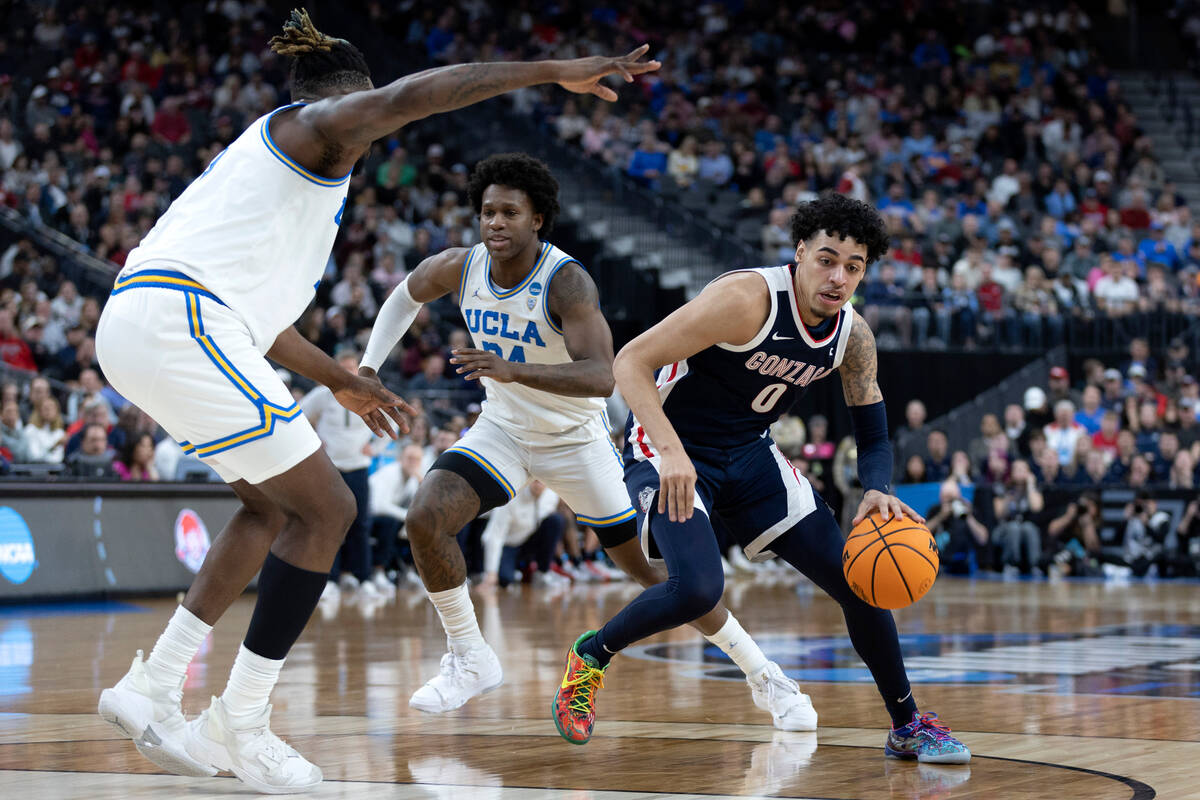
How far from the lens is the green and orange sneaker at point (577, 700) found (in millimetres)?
4996

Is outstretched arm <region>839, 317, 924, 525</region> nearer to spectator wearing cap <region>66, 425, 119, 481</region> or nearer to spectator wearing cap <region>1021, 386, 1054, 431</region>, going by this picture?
spectator wearing cap <region>66, 425, 119, 481</region>

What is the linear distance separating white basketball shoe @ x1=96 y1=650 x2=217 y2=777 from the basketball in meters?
2.11

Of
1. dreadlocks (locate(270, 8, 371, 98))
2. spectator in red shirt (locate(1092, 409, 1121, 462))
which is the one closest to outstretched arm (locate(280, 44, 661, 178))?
dreadlocks (locate(270, 8, 371, 98))

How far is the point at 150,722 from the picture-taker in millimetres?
4469

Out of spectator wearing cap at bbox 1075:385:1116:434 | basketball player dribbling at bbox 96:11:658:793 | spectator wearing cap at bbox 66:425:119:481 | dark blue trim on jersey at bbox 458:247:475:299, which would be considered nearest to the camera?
basketball player dribbling at bbox 96:11:658:793

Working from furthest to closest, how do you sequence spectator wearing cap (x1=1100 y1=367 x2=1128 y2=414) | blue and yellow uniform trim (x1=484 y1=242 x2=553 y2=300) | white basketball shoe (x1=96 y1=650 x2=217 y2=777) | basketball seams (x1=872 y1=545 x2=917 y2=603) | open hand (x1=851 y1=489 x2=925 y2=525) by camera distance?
1. spectator wearing cap (x1=1100 y1=367 x2=1128 y2=414)
2. blue and yellow uniform trim (x1=484 y1=242 x2=553 y2=300)
3. open hand (x1=851 y1=489 x2=925 y2=525)
4. basketball seams (x1=872 y1=545 x2=917 y2=603)
5. white basketball shoe (x1=96 y1=650 x2=217 y2=777)

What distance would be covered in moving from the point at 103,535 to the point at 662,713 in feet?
24.1

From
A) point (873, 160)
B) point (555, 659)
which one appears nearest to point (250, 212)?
point (555, 659)

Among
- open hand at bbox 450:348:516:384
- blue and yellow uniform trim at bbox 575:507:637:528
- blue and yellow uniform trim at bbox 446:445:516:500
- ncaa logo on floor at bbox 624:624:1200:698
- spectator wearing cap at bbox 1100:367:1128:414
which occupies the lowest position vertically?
ncaa logo on floor at bbox 624:624:1200:698

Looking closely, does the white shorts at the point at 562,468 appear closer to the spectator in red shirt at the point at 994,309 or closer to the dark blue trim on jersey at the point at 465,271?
the dark blue trim on jersey at the point at 465,271

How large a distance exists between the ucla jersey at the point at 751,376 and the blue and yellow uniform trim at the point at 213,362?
4.64ft

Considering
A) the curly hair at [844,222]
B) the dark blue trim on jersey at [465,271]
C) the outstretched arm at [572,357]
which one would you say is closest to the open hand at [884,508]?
the curly hair at [844,222]

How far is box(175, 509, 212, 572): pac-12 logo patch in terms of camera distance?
1262cm

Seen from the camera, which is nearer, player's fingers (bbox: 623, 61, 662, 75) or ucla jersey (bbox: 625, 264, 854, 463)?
player's fingers (bbox: 623, 61, 662, 75)
